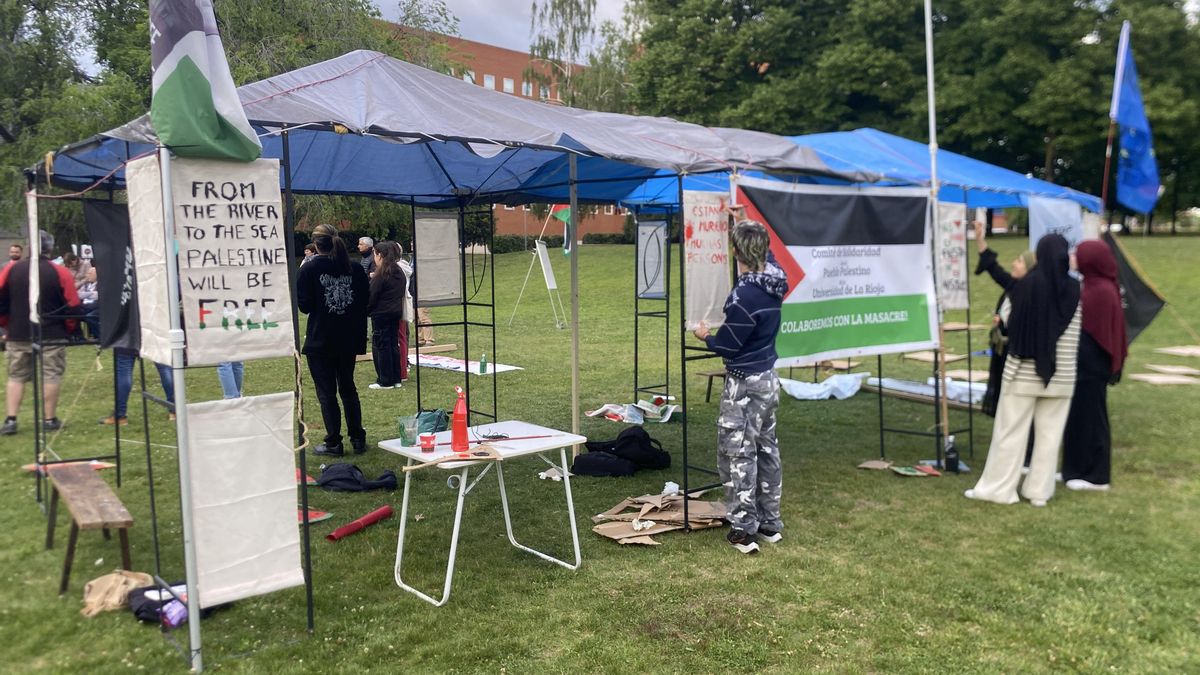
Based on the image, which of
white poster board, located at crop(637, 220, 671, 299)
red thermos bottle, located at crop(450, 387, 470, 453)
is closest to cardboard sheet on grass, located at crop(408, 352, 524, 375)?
white poster board, located at crop(637, 220, 671, 299)

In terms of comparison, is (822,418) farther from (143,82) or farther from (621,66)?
(621,66)

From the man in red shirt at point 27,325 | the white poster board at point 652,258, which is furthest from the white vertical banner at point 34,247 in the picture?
the white poster board at point 652,258

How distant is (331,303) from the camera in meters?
5.96

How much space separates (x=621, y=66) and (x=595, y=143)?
1121 inches

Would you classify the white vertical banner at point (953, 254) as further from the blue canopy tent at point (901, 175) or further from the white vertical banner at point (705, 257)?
the white vertical banner at point (705, 257)

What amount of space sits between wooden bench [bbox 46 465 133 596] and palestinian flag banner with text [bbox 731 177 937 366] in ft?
11.9

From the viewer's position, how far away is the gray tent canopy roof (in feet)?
11.9

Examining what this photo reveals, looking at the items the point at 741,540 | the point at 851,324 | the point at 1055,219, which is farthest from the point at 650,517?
the point at 1055,219

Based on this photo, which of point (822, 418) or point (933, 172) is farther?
point (822, 418)

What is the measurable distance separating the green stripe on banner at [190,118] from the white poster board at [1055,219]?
702 centimetres

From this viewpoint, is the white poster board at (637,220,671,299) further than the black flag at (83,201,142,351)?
Yes

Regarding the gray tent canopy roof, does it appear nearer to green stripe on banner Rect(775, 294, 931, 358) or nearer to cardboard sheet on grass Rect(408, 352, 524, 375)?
green stripe on banner Rect(775, 294, 931, 358)

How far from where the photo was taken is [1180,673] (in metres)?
3.09

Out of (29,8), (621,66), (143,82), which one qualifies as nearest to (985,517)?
(143,82)
